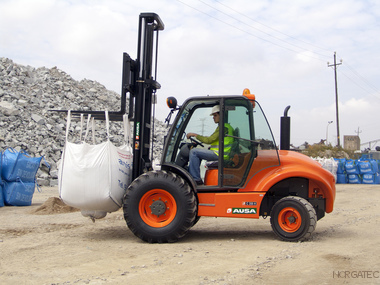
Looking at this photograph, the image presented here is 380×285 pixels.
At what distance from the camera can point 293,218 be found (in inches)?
255

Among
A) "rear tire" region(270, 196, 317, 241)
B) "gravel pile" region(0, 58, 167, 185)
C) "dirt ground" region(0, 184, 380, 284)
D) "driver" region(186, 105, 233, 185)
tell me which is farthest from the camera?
"gravel pile" region(0, 58, 167, 185)

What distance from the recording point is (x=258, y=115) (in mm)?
6855

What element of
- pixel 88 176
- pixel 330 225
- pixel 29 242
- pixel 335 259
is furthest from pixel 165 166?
pixel 330 225

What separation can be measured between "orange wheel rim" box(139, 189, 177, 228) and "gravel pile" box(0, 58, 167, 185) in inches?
498

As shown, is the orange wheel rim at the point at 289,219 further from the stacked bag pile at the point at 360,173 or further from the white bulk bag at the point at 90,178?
the stacked bag pile at the point at 360,173

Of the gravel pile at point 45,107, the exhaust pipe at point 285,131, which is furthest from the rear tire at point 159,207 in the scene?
the gravel pile at point 45,107

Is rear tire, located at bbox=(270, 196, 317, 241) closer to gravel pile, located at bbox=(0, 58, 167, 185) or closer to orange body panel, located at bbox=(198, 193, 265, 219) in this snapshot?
orange body panel, located at bbox=(198, 193, 265, 219)

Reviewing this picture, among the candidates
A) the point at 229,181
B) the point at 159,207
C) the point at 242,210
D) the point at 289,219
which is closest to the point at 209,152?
the point at 229,181

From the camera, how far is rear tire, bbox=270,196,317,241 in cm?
635

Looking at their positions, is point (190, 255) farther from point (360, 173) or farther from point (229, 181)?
point (360, 173)

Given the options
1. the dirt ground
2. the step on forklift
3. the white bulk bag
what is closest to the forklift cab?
the step on forklift

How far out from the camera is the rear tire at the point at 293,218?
635 centimetres

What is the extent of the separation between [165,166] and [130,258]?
1.76 metres

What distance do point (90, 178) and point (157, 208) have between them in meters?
1.05
